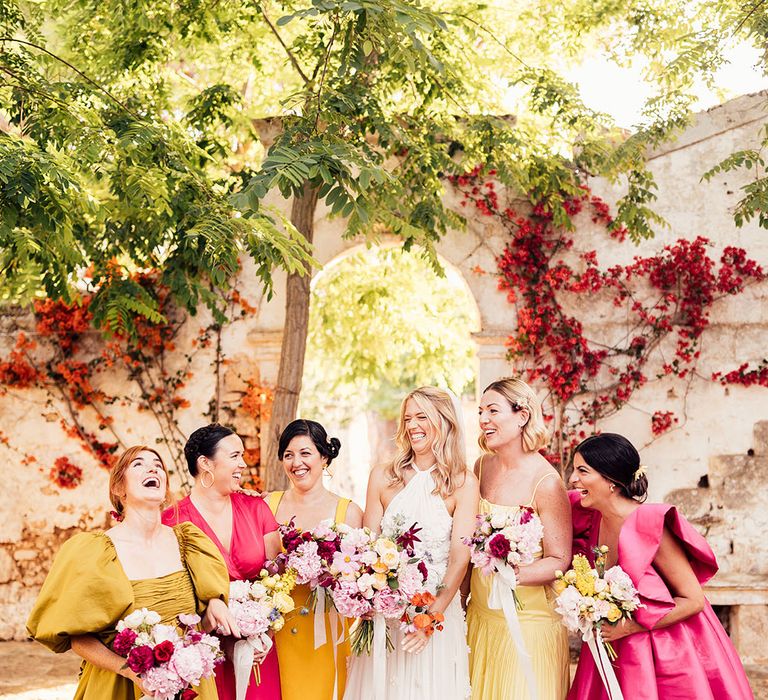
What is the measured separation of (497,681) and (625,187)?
4.96 meters

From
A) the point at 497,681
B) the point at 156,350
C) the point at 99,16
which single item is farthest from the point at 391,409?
the point at 497,681

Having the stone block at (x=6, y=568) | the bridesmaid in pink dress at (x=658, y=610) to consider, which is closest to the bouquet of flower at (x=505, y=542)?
the bridesmaid in pink dress at (x=658, y=610)

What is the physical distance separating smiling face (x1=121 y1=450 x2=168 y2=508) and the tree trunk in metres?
3.19

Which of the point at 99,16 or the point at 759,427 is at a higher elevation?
the point at 99,16

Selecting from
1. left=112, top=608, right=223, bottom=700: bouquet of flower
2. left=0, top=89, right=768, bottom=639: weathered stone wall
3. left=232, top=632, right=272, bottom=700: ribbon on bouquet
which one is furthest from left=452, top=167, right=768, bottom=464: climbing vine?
left=112, top=608, right=223, bottom=700: bouquet of flower

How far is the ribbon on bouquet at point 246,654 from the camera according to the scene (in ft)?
11.3

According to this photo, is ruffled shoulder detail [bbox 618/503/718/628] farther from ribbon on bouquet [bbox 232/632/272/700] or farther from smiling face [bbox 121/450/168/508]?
smiling face [bbox 121/450/168/508]

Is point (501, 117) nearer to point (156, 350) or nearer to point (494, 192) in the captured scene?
point (494, 192)

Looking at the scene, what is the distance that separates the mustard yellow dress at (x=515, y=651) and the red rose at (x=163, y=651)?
1.67 meters

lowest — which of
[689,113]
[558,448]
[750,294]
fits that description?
[558,448]

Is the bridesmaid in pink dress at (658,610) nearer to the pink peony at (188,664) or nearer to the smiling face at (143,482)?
the pink peony at (188,664)

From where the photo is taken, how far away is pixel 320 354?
1184 cm

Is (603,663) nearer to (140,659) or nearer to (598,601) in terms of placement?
(598,601)

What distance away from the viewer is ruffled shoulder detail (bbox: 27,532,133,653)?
2891 mm
